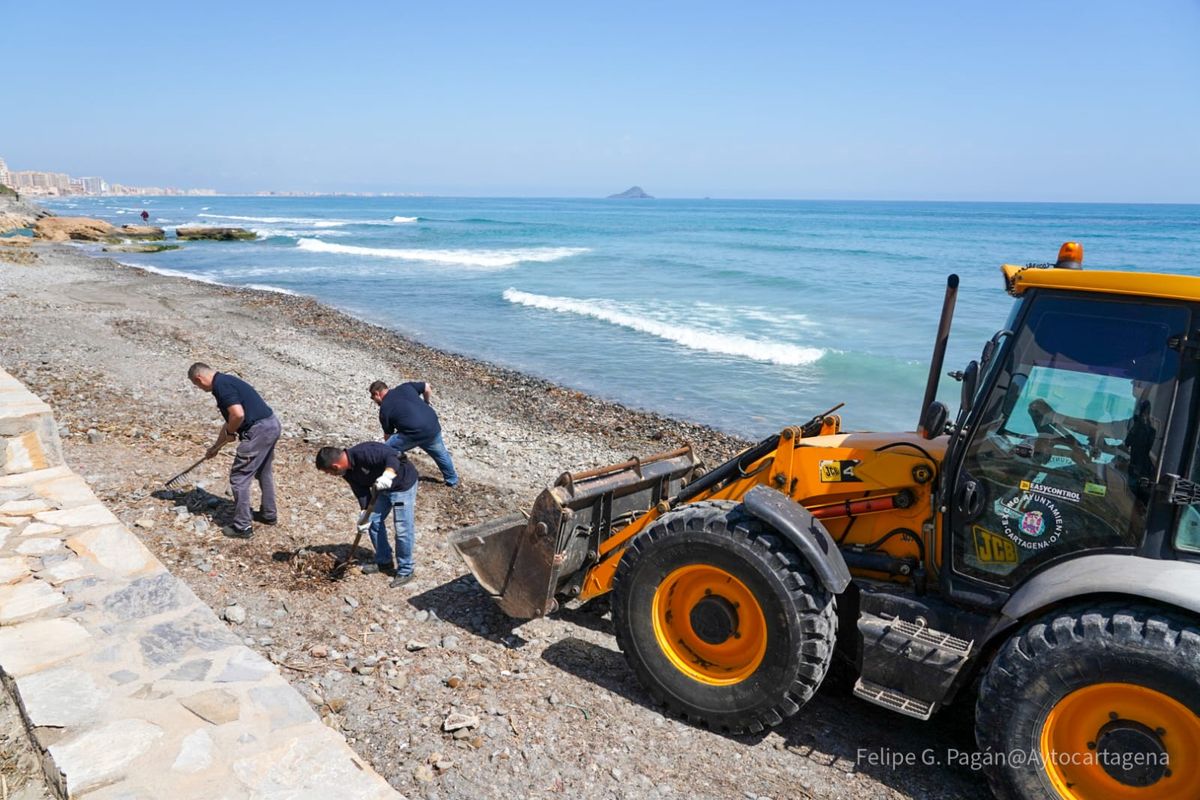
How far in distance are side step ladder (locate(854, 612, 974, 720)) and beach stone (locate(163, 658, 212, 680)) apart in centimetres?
341

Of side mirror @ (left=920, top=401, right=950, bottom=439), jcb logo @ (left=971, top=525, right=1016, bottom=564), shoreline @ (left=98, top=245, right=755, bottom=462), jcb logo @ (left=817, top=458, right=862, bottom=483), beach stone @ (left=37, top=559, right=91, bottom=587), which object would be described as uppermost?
side mirror @ (left=920, top=401, right=950, bottom=439)

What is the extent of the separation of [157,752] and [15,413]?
171 inches

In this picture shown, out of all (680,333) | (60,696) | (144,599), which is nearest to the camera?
(60,696)

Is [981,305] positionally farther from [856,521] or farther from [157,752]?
[157,752]

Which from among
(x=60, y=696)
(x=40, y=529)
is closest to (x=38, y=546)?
(x=40, y=529)

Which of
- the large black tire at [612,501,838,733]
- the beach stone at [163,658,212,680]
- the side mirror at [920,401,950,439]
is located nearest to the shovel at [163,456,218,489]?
the beach stone at [163,658,212,680]

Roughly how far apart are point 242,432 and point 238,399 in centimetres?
28

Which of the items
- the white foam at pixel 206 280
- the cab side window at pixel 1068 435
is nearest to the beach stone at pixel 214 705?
the cab side window at pixel 1068 435

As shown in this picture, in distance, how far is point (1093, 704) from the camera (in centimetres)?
365

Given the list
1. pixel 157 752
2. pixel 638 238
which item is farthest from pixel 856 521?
pixel 638 238

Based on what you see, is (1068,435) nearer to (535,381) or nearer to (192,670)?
(192,670)

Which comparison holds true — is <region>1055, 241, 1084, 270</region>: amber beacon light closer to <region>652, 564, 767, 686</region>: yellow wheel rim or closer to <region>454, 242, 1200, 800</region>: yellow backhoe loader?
<region>454, 242, 1200, 800</region>: yellow backhoe loader

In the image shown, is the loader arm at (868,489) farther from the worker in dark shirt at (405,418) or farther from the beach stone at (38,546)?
the beach stone at (38,546)

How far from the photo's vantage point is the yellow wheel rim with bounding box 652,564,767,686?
4.52m
